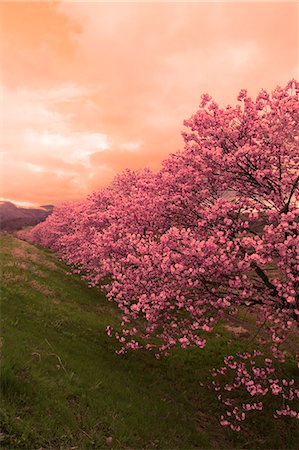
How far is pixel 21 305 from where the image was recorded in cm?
1920

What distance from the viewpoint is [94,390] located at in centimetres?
1249

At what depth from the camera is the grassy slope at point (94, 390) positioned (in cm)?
966

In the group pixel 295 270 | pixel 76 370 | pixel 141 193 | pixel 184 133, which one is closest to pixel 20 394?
pixel 76 370

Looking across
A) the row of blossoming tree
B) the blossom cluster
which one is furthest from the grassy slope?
the row of blossoming tree

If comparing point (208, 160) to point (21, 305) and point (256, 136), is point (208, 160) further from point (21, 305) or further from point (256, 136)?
point (21, 305)

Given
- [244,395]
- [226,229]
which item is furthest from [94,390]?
[244,395]

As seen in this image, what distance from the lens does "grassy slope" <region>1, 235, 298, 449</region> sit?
966cm

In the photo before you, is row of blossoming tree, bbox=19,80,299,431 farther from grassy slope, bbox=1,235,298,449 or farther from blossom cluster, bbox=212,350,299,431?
grassy slope, bbox=1,235,298,449

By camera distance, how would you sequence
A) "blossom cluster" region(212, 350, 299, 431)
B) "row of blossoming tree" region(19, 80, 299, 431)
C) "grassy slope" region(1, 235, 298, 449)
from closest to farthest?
"grassy slope" region(1, 235, 298, 449) → "row of blossoming tree" region(19, 80, 299, 431) → "blossom cluster" region(212, 350, 299, 431)

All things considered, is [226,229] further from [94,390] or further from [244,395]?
[244,395]

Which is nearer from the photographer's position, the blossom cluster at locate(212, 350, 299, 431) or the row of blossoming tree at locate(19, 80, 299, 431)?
the row of blossoming tree at locate(19, 80, 299, 431)

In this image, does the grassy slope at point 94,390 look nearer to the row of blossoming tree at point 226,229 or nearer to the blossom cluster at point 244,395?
the blossom cluster at point 244,395

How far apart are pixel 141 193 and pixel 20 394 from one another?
1040 centimetres

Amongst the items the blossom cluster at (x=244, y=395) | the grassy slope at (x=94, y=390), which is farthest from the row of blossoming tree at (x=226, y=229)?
the grassy slope at (x=94, y=390)
